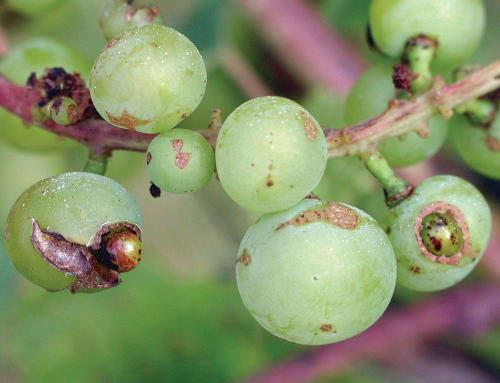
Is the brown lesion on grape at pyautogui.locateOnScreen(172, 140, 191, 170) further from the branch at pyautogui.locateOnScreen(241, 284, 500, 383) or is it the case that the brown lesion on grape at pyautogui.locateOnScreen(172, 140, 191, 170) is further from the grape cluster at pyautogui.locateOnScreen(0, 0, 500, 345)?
the branch at pyautogui.locateOnScreen(241, 284, 500, 383)

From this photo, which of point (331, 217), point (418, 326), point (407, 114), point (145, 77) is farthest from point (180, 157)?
point (418, 326)

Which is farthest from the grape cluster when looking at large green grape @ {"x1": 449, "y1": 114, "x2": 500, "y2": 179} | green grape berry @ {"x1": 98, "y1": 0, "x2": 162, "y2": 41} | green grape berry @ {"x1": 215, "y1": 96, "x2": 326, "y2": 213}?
large green grape @ {"x1": 449, "y1": 114, "x2": 500, "y2": 179}

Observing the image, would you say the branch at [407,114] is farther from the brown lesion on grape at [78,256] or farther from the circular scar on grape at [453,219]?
the brown lesion on grape at [78,256]

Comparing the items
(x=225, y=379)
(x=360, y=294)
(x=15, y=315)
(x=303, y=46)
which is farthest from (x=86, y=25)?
(x=360, y=294)

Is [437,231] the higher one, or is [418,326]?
[437,231]

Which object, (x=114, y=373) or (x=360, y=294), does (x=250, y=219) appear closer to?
(x=114, y=373)

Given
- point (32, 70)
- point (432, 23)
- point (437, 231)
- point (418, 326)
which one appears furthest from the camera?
point (418, 326)

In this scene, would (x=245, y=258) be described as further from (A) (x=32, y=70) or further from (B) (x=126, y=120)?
(A) (x=32, y=70)
